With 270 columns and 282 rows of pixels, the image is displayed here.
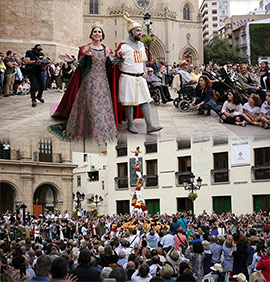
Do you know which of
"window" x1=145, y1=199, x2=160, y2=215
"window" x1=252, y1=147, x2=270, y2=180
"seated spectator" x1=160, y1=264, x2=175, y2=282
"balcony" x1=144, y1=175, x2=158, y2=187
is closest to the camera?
"seated spectator" x1=160, y1=264, x2=175, y2=282

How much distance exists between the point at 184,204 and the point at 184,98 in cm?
1393

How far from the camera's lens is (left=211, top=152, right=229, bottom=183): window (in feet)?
70.6

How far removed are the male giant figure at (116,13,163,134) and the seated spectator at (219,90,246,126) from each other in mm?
1743

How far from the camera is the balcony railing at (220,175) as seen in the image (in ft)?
72.4

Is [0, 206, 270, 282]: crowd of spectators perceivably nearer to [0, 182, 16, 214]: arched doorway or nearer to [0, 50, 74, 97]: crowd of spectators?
[0, 50, 74, 97]: crowd of spectators

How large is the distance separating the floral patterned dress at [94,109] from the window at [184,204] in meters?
17.1

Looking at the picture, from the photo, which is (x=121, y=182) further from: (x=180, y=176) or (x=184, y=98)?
(x=184, y=98)

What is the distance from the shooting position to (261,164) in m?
20.4

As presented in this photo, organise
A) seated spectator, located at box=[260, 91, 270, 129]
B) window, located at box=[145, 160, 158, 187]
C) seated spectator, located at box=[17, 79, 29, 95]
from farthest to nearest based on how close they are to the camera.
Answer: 1. window, located at box=[145, 160, 158, 187]
2. seated spectator, located at box=[17, 79, 29, 95]
3. seated spectator, located at box=[260, 91, 270, 129]

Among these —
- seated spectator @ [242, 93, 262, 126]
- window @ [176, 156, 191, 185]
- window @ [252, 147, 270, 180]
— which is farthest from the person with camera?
window @ [176, 156, 191, 185]

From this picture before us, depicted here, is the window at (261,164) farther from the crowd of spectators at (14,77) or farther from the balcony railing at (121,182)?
the crowd of spectators at (14,77)

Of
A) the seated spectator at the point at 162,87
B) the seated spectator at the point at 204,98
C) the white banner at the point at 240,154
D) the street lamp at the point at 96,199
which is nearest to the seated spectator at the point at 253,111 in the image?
the seated spectator at the point at 204,98

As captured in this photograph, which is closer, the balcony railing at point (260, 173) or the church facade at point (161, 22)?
the balcony railing at point (260, 173)

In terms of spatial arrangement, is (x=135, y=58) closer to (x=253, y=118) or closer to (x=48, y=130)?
(x=48, y=130)
